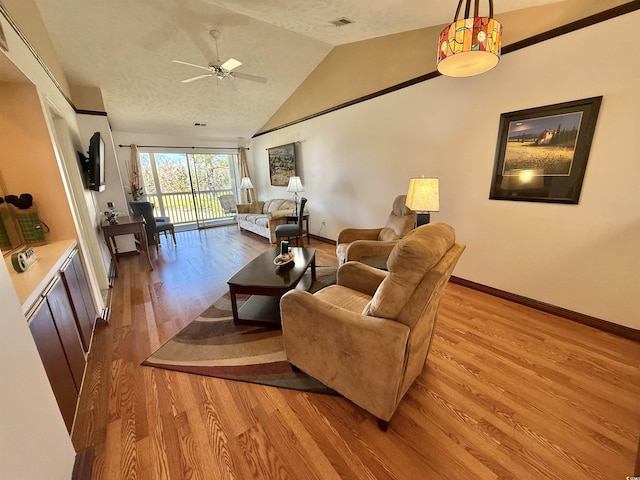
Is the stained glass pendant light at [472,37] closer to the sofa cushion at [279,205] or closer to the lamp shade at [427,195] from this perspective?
the lamp shade at [427,195]

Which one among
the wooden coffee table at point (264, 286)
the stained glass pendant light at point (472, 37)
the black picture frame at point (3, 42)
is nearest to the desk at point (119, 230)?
the wooden coffee table at point (264, 286)

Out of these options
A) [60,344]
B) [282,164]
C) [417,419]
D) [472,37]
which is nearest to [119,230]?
[60,344]

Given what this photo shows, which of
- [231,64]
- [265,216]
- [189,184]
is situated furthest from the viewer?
[189,184]

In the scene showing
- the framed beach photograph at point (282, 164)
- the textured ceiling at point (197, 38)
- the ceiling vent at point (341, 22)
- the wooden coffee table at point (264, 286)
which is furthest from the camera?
the framed beach photograph at point (282, 164)

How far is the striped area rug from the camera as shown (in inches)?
69.2

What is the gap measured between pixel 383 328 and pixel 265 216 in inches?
177

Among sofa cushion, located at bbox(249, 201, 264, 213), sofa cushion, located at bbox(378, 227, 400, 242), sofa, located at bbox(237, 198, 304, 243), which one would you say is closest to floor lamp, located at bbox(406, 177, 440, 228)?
sofa cushion, located at bbox(378, 227, 400, 242)

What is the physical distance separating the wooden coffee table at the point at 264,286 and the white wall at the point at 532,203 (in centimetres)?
186

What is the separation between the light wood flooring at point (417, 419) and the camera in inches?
48.3

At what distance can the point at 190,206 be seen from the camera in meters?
7.16

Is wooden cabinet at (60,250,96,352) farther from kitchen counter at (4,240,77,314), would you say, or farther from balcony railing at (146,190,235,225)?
balcony railing at (146,190,235,225)

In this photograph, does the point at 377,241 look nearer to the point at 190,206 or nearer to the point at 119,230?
the point at 119,230

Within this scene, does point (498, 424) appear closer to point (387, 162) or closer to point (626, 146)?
point (626, 146)

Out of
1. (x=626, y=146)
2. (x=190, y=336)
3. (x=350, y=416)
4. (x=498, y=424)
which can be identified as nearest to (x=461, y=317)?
(x=498, y=424)
